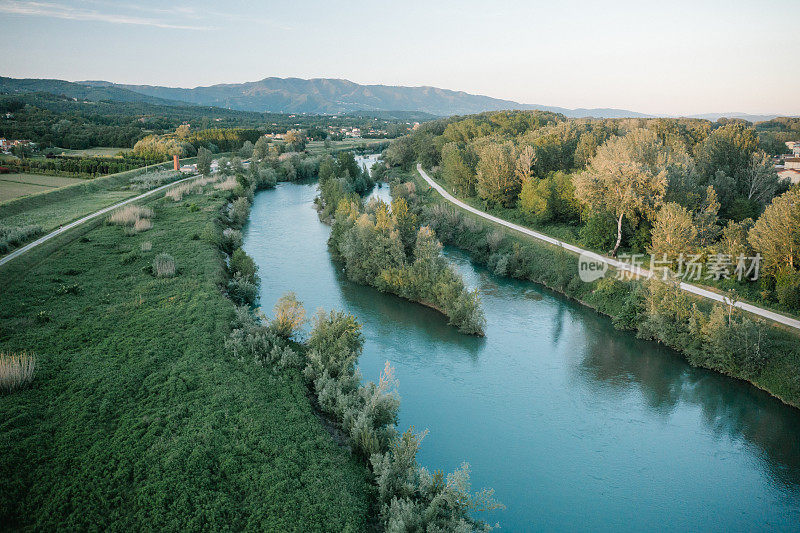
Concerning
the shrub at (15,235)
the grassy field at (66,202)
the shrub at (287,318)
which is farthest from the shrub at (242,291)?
the grassy field at (66,202)

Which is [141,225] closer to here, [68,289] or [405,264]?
[68,289]

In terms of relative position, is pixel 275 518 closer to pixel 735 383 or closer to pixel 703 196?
pixel 735 383

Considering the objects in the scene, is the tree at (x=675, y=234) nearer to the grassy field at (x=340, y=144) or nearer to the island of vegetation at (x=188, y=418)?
the island of vegetation at (x=188, y=418)

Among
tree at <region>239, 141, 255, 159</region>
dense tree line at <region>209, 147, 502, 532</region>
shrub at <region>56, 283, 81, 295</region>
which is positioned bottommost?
dense tree line at <region>209, 147, 502, 532</region>

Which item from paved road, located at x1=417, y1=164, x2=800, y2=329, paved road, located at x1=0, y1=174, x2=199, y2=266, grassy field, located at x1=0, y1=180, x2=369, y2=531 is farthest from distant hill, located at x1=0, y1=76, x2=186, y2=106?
grassy field, located at x1=0, y1=180, x2=369, y2=531

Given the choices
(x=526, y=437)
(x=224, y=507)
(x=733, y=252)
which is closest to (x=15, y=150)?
(x=224, y=507)

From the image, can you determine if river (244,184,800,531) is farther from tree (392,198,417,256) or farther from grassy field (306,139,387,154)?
grassy field (306,139,387,154)
